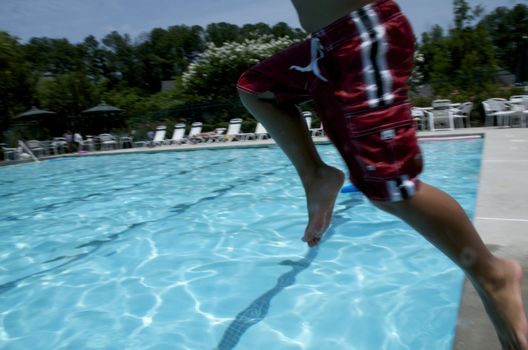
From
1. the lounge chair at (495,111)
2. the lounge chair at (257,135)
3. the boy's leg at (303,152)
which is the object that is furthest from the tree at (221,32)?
the boy's leg at (303,152)

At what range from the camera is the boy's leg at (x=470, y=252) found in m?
1.14

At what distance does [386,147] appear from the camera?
111cm

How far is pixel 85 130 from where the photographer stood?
2405 cm

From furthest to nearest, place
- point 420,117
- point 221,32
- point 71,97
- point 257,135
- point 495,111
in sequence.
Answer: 1. point 221,32
2. point 71,97
3. point 257,135
4. point 420,117
5. point 495,111

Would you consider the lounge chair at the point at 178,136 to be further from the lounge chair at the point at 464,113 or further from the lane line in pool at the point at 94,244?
the lane line in pool at the point at 94,244

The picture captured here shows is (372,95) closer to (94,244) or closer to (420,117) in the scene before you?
(94,244)

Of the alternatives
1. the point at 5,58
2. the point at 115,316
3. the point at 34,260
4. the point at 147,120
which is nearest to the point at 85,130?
the point at 147,120

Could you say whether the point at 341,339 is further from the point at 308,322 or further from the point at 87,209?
the point at 87,209

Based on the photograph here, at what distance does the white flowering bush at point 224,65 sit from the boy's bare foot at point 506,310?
93.0 ft

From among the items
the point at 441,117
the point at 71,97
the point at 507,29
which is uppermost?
the point at 507,29

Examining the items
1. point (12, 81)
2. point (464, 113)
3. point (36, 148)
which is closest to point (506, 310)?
point (464, 113)

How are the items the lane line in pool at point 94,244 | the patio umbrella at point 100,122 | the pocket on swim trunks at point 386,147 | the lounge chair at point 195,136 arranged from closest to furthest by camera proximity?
the pocket on swim trunks at point 386,147, the lane line in pool at point 94,244, the lounge chair at point 195,136, the patio umbrella at point 100,122

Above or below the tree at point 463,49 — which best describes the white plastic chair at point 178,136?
below

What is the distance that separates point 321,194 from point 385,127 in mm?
619
